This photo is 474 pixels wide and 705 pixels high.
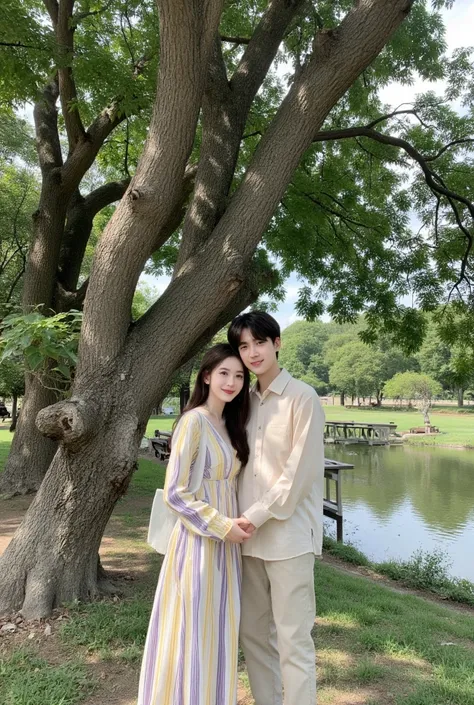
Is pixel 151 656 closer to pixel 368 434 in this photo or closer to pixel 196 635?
pixel 196 635

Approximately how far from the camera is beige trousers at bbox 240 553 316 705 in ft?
6.33

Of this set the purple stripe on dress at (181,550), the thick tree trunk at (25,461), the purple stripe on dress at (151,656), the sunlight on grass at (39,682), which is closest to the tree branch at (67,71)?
the thick tree trunk at (25,461)

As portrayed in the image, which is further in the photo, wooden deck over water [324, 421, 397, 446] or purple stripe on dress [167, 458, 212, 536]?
wooden deck over water [324, 421, 397, 446]

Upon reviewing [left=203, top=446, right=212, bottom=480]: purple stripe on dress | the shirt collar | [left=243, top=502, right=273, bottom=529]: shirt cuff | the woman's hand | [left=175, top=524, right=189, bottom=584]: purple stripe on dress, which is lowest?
[left=175, top=524, right=189, bottom=584]: purple stripe on dress

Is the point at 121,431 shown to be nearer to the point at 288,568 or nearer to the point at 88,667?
the point at 88,667

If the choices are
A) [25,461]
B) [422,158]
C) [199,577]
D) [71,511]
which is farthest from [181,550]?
[422,158]

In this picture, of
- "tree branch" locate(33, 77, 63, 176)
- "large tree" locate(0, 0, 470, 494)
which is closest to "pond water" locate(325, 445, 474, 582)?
"large tree" locate(0, 0, 470, 494)

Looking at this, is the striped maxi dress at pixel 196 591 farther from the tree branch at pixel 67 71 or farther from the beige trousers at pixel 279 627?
the tree branch at pixel 67 71

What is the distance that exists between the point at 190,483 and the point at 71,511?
1.51 m

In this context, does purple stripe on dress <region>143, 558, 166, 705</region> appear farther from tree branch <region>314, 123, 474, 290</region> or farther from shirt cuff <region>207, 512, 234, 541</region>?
tree branch <region>314, 123, 474, 290</region>

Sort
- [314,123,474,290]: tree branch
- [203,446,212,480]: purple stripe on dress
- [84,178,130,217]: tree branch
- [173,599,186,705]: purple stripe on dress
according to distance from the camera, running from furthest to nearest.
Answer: [84,178,130,217]: tree branch
[314,123,474,290]: tree branch
[203,446,212,480]: purple stripe on dress
[173,599,186,705]: purple stripe on dress

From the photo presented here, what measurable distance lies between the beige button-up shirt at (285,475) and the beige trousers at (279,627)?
0.08 meters

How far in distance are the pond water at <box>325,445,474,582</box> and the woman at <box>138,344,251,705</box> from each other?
6.67 metres

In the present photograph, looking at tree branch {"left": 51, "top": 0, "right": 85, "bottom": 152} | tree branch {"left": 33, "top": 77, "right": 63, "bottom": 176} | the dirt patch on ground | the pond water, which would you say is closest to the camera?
the dirt patch on ground
